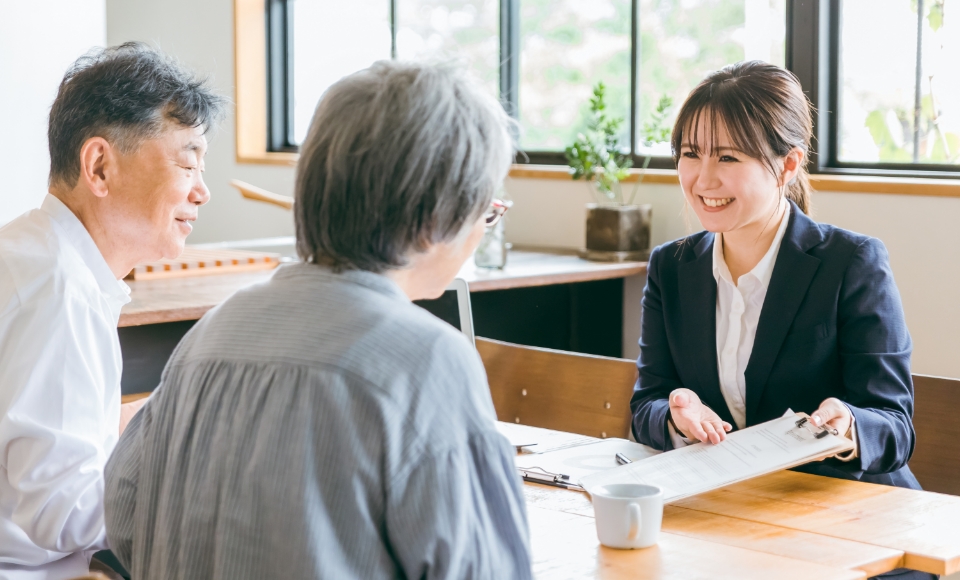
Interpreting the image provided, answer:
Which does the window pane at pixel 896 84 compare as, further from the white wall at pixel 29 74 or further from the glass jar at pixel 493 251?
the white wall at pixel 29 74

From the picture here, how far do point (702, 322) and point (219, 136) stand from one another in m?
3.65

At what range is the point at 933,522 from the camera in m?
1.33

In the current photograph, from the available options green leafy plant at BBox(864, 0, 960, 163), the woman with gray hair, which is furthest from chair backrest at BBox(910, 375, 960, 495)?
green leafy plant at BBox(864, 0, 960, 163)

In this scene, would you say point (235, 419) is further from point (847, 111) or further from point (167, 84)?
point (847, 111)

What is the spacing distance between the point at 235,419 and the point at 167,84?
2.48 ft

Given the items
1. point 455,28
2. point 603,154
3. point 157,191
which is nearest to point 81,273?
point 157,191

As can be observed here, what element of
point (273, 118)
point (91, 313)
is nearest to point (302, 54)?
point (273, 118)

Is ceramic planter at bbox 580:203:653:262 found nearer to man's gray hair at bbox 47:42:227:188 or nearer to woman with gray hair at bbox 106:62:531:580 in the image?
man's gray hair at bbox 47:42:227:188

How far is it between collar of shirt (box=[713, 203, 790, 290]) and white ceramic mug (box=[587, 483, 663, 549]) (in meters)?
0.64

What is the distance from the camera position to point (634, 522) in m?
1.21

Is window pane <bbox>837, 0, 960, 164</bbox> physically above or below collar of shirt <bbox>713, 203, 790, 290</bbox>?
above

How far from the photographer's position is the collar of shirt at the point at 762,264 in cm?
177

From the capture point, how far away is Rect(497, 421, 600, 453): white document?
1.70 metres

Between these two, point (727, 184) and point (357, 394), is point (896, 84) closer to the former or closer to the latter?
point (727, 184)
